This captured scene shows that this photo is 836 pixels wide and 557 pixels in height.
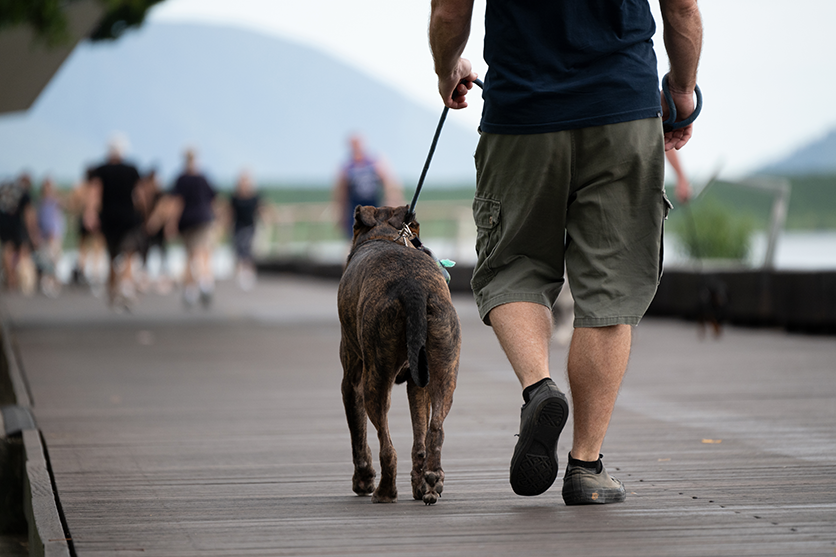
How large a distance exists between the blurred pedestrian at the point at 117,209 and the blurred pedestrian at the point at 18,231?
20.8 ft

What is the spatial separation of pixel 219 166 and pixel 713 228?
441ft

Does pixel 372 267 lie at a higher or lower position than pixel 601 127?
lower

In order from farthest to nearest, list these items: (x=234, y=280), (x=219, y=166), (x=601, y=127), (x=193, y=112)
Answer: (x=193, y=112) < (x=219, y=166) < (x=234, y=280) < (x=601, y=127)

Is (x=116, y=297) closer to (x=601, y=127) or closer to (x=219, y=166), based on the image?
(x=601, y=127)

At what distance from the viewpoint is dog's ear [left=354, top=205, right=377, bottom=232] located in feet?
13.4

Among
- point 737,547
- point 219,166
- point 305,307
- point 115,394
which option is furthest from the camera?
point 219,166

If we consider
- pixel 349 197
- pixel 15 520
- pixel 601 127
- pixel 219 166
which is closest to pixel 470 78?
pixel 601 127

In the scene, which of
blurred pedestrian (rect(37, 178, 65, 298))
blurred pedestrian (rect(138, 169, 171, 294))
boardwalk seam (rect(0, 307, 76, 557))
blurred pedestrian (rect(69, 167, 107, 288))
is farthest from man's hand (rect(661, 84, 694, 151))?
blurred pedestrian (rect(37, 178, 65, 298))

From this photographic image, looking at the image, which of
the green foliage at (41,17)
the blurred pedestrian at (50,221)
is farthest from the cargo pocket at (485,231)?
the blurred pedestrian at (50,221)

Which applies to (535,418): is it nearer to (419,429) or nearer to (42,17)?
(419,429)

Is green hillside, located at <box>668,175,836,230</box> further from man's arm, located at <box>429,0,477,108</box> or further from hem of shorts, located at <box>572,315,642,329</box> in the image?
hem of shorts, located at <box>572,315,642,329</box>

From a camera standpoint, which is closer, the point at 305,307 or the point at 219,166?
the point at 305,307

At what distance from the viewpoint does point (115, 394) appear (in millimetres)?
7121

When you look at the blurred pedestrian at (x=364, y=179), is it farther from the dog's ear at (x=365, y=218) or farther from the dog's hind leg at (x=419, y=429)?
the dog's hind leg at (x=419, y=429)
